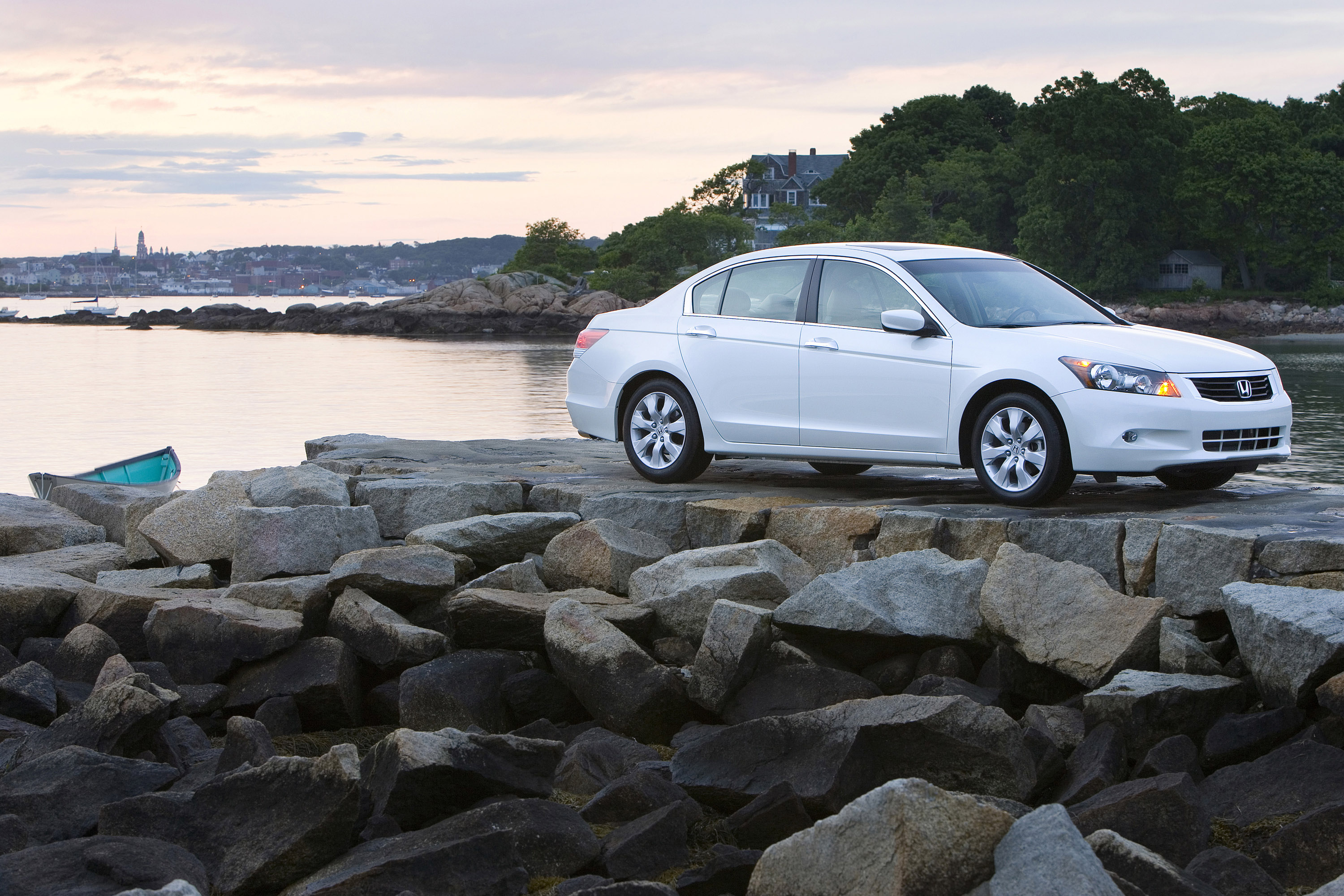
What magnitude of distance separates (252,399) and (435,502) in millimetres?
31409

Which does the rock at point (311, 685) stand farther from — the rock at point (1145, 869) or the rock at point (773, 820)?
the rock at point (1145, 869)

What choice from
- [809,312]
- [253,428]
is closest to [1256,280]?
[253,428]

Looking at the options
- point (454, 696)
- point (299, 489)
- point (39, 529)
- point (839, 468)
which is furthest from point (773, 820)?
point (39, 529)

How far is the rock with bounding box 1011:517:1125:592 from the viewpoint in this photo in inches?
308

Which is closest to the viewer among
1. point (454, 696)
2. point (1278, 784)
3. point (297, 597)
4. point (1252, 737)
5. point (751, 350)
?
point (1278, 784)

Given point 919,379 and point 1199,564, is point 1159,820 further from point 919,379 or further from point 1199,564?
point 919,379

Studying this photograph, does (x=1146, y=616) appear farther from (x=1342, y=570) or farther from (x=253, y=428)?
(x=253, y=428)

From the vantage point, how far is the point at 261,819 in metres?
5.50

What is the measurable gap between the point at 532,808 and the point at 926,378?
443 centimetres

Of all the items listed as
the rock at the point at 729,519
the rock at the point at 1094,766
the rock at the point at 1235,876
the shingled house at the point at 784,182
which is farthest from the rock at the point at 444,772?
the shingled house at the point at 784,182

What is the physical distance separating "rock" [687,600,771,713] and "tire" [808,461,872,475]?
413 centimetres

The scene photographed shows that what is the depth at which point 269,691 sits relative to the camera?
755cm

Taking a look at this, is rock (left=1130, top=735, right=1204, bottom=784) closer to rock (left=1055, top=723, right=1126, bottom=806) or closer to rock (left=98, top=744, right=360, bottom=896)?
rock (left=1055, top=723, right=1126, bottom=806)

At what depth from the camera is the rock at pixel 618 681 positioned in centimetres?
703
